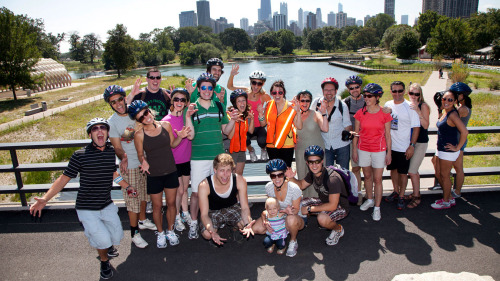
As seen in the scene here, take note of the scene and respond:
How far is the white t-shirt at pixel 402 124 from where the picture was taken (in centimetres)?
518

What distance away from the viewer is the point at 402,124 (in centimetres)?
521

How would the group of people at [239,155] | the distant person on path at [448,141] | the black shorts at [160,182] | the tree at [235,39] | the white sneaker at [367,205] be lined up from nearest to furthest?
the group of people at [239,155], the black shorts at [160,182], the distant person on path at [448,141], the white sneaker at [367,205], the tree at [235,39]

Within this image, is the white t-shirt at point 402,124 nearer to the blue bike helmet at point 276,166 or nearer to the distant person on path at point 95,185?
the blue bike helmet at point 276,166

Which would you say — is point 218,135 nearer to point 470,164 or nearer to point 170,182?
point 170,182

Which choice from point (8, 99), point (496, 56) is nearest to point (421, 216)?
point (8, 99)

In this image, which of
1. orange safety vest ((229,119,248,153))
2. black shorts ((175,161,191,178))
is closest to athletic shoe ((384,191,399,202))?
orange safety vest ((229,119,248,153))

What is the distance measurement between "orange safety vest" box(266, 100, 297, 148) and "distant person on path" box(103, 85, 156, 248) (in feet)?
6.57

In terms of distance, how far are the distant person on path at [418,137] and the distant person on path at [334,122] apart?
1.03 metres

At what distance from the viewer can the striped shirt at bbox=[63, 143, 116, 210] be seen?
3.98 metres

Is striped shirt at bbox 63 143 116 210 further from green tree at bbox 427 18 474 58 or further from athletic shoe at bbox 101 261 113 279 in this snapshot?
green tree at bbox 427 18 474 58

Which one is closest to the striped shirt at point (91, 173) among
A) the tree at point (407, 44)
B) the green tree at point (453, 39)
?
the green tree at point (453, 39)

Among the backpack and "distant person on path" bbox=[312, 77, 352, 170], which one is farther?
"distant person on path" bbox=[312, 77, 352, 170]

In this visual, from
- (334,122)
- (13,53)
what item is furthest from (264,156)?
(13,53)

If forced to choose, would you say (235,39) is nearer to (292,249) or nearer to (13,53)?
(13,53)
